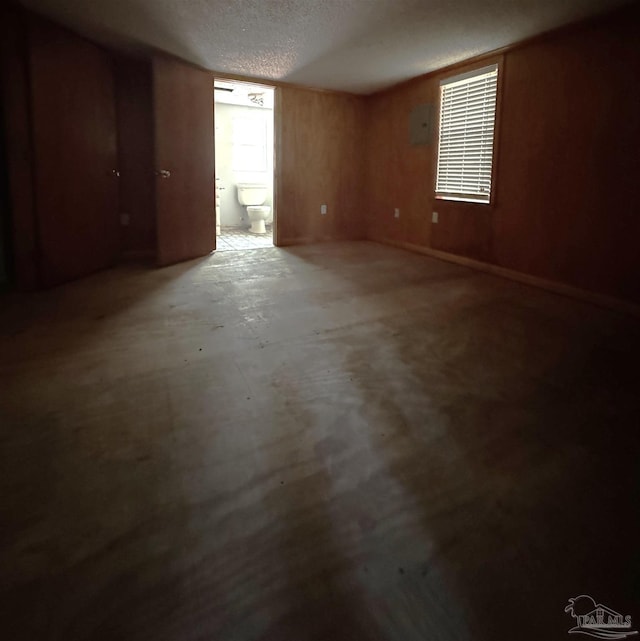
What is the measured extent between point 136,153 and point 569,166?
163 inches

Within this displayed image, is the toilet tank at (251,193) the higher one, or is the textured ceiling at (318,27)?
the textured ceiling at (318,27)

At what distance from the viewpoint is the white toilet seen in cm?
746

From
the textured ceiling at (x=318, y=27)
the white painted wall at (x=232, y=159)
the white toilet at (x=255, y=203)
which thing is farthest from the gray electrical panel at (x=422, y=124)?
the white painted wall at (x=232, y=159)

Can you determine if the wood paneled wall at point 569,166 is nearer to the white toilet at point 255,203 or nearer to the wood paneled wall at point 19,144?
the white toilet at point 255,203

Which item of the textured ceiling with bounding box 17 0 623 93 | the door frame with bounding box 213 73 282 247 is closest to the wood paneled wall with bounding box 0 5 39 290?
the textured ceiling with bounding box 17 0 623 93

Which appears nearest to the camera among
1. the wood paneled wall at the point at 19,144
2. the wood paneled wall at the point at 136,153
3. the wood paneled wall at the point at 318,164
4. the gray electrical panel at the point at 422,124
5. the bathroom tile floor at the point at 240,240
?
the wood paneled wall at the point at 19,144

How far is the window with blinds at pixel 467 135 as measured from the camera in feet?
14.1

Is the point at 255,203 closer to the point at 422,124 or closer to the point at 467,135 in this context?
the point at 422,124

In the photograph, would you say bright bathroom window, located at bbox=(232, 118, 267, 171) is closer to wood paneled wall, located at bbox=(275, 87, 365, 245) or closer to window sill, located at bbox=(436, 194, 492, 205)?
wood paneled wall, located at bbox=(275, 87, 365, 245)

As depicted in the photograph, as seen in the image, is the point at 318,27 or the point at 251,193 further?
the point at 251,193

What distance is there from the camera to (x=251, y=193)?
7977 mm

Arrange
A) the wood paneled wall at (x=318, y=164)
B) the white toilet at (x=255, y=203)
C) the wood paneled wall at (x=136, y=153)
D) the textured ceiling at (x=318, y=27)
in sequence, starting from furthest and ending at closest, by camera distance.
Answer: the white toilet at (x=255, y=203), the wood paneled wall at (x=318, y=164), the wood paneled wall at (x=136, y=153), the textured ceiling at (x=318, y=27)

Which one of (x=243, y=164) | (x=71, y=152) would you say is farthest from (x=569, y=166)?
(x=243, y=164)

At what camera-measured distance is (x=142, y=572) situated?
1.08 m
